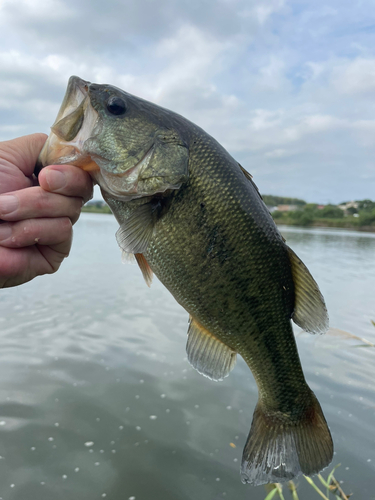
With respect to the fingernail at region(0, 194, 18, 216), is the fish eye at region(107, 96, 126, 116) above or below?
above

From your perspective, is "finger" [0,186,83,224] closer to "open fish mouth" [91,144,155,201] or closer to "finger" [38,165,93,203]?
"finger" [38,165,93,203]

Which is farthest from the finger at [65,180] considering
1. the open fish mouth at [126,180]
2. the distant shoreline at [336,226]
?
the distant shoreline at [336,226]

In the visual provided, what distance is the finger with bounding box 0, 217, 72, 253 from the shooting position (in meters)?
2.03

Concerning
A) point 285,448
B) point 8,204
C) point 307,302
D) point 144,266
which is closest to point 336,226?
point 307,302

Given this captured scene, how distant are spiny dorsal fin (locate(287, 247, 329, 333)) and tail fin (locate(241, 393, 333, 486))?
0.55 meters

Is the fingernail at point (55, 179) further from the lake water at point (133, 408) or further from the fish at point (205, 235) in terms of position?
the lake water at point (133, 408)

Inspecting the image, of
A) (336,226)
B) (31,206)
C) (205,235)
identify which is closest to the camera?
(205,235)

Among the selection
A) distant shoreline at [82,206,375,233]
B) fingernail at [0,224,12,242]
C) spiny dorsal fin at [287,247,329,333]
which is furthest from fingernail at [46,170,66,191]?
distant shoreline at [82,206,375,233]

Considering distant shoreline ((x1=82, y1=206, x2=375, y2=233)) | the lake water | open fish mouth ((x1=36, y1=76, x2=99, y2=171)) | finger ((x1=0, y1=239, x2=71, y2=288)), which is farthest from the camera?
distant shoreline ((x1=82, y1=206, x2=375, y2=233))

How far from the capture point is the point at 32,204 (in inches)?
78.2

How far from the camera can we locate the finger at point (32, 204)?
6.38 ft

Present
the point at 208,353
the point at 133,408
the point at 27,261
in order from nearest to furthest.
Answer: the point at 208,353
the point at 27,261
the point at 133,408

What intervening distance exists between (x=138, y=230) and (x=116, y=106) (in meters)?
0.75

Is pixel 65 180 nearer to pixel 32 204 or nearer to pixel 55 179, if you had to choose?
pixel 55 179
